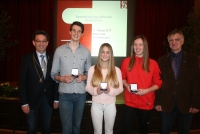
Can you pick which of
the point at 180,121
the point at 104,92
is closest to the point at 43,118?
→ the point at 104,92

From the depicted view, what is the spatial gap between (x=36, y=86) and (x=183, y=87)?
5.80 ft

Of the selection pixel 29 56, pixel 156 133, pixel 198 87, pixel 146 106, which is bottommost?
pixel 156 133

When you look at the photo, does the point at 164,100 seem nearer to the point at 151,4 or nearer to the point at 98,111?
the point at 98,111

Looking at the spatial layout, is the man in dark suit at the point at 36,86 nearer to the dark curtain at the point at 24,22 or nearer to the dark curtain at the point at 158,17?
the dark curtain at the point at 24,22

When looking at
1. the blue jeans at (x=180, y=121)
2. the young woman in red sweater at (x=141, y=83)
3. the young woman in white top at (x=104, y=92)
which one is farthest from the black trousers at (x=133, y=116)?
the blue jeans at (x=180, y=121)

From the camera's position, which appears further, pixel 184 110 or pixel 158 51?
pixel 158 51

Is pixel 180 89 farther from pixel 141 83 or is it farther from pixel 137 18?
pixel 137 18

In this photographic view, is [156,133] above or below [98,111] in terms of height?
below

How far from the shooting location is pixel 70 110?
8.20ft

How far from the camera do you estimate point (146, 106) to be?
2420mm

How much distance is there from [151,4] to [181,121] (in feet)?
17.0

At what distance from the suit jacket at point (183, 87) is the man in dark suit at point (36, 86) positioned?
1.42 meters

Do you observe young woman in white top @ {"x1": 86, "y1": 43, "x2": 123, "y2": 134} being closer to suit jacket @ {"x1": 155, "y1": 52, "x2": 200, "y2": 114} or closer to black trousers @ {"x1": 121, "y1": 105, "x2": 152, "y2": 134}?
black trousers @ {"x1": 121, "y1": 105, "x2": 152, "y2": 134}

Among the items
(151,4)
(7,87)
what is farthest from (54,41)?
(151,4)
